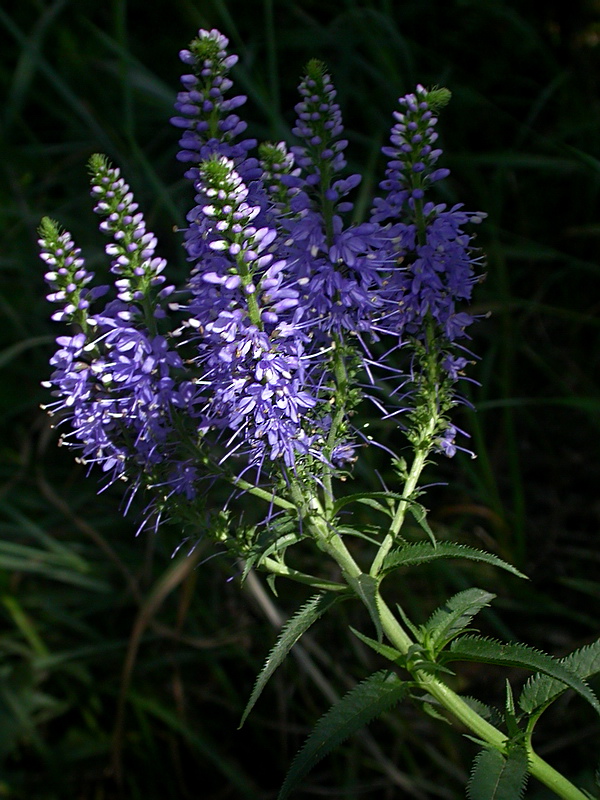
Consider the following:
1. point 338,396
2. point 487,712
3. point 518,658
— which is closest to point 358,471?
point 487,712

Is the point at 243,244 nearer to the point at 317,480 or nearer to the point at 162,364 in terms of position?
Answer: the point at 162,364

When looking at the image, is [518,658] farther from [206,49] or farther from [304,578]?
[206,49]

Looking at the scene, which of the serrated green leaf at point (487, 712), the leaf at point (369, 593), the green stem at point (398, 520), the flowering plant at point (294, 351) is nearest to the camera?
the leaf at point (369, 593)

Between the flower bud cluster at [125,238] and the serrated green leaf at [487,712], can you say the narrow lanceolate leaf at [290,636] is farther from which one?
the flower bud cluster at [125,238]

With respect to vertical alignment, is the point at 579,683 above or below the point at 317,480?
below

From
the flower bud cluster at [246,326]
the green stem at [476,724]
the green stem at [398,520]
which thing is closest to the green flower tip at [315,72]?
the flower bud cluster at [246,326]

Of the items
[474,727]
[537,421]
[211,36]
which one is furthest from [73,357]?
[537,421]

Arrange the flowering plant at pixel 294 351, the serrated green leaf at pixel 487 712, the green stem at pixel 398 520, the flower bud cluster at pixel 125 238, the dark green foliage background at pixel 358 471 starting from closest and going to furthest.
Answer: the flowering plant at pixel 294 351
the flower bud cluster at pixel 125 238
the green stem at pixel 398 520
the serrated green leaf at pixel 487 712
the dark green foliage background at pixel 358 471
